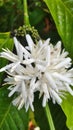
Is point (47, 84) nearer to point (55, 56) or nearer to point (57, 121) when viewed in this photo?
point (55, 56)

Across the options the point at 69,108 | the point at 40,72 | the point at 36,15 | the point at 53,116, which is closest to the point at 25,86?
the point at 40,72

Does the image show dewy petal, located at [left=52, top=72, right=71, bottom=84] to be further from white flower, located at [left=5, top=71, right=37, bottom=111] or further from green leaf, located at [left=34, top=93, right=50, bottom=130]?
green leaf, located at [left=34, top=93, right=50, bottom=130]

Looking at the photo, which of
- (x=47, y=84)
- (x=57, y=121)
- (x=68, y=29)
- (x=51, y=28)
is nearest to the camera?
(x=47, y=84)

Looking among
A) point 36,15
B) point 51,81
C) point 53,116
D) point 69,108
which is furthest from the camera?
point 36,15

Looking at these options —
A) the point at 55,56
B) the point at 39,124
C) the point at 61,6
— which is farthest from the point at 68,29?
the point at 39,124

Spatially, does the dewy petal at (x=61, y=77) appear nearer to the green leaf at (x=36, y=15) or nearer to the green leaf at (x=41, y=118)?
the green leaf at (x=41, y=118)

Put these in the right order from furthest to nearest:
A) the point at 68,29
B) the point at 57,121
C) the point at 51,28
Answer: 1. the point at 51,28
2. the point at 57,121
3. the point at 68,29

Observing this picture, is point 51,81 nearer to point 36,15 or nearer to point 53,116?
point 53,116
